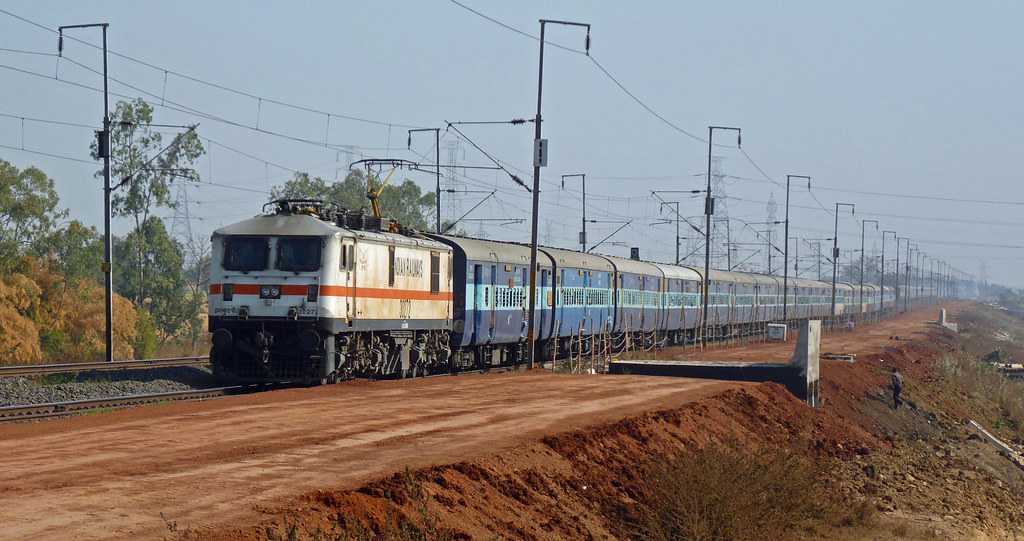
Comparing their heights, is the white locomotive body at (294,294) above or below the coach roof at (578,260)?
below

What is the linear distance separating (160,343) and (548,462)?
5361 cm

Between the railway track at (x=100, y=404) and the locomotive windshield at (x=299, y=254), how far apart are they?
2911 mm

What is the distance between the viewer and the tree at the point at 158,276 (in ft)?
224

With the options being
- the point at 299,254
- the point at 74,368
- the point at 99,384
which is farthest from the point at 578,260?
the point at 99,384

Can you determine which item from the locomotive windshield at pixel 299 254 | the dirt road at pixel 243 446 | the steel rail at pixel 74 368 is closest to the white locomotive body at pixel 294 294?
the locomotive windshield at pixel 299 254

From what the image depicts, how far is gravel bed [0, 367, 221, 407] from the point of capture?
24562mm

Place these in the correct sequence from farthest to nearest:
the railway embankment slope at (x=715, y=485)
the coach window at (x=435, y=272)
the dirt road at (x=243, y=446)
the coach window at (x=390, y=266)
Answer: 1. the coach window at (x=435, y=272)
2. the coach window at (x=390, y=266)
3. the railway embankment slope at (x=715, y=485)
4. the dirt road at (x=243, y=446)

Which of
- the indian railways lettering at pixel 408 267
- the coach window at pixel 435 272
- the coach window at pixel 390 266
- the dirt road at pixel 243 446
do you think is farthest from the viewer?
the coach window at pixel 435 272

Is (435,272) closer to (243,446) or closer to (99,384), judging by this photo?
(99,384)

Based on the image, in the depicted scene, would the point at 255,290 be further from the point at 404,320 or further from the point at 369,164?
the point at 369,164

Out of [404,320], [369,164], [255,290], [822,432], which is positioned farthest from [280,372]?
[822,432]

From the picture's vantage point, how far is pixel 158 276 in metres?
69.1

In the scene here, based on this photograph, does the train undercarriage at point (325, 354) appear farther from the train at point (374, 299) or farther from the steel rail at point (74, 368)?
the steel rail at point (74, 368)

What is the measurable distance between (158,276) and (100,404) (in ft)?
156
